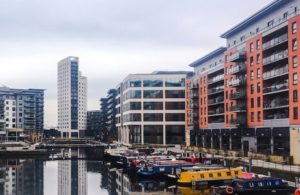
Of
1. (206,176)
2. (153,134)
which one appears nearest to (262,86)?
(206,176)

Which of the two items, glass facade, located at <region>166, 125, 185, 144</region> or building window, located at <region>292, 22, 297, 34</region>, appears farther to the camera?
glass facade, located at <region>166, 125, 185, 144</region>

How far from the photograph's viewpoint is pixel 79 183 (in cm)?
6462

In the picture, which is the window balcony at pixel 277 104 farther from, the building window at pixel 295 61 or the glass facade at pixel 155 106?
the glass facade at pixel 155 106

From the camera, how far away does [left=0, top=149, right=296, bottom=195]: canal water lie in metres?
53.6

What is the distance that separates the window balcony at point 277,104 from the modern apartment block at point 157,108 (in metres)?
61.3

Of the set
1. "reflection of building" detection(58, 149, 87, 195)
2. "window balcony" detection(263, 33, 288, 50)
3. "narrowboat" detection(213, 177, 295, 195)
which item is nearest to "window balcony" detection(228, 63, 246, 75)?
"window balcony" detection(263, 33, 288, 50)

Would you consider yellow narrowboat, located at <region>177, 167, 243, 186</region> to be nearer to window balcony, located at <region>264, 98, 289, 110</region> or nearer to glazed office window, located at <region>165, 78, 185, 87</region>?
window balcony, located at <region>264, 98, 289, 110</region>

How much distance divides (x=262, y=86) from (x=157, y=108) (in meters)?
62.2

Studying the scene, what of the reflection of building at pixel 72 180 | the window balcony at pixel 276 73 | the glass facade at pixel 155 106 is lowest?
the reflection of building at pixel 72 180

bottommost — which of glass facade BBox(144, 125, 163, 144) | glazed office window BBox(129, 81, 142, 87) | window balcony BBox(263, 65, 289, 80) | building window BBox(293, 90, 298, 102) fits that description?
glass facade BBox(144, 125, 163, 144)

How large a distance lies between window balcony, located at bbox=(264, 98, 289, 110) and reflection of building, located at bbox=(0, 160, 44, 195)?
36937mm

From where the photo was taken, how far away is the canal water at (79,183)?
53.6 metres

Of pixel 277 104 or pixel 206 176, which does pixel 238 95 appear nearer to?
pixel 277 104

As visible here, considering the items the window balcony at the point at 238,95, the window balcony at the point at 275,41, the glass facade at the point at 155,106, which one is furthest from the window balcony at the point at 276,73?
the glass facade at the point at 155,106
